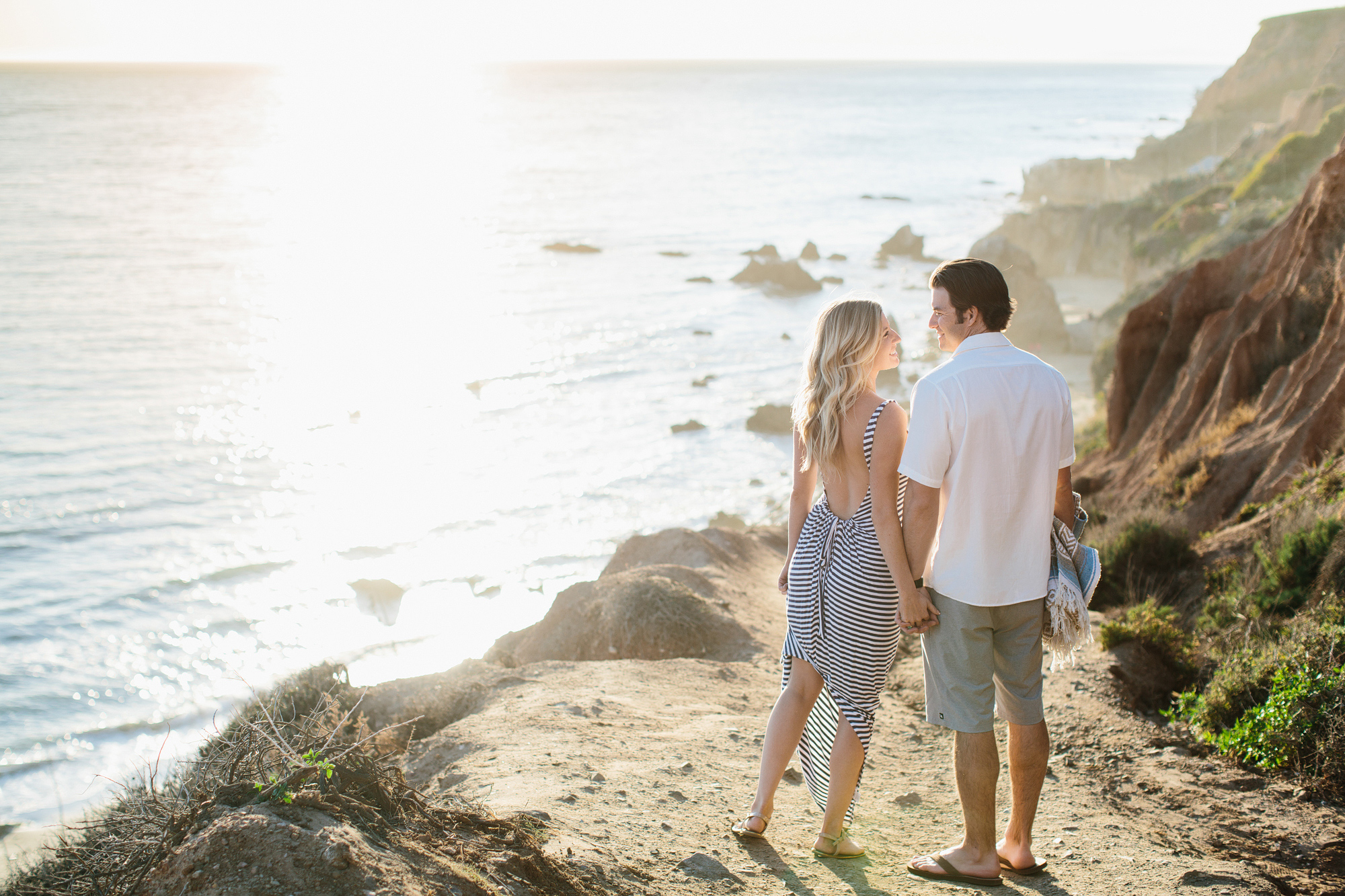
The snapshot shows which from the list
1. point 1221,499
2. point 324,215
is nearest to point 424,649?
point 1221,499

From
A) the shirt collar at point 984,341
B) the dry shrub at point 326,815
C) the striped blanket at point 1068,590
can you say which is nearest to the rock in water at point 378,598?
the dry shrub at point 326,815

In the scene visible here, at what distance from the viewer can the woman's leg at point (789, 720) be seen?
3.55 meters

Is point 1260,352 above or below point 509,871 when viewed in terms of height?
above

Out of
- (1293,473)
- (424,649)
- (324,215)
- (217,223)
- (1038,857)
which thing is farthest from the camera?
(324,215)

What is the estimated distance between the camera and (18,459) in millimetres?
22078

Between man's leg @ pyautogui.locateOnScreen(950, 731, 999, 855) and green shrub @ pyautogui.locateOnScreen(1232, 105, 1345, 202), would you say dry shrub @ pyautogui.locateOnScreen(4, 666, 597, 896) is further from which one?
green shrub @ pyautogui.locateOnScreen(1232, 105, 1345, 202)

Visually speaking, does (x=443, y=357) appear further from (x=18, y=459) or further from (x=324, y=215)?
(x=324, y=215)

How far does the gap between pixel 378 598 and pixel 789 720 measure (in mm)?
14076

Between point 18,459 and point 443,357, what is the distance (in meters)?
13.6

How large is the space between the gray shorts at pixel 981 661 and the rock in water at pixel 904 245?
2003 inches

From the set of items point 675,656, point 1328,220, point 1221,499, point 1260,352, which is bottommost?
point 675,656

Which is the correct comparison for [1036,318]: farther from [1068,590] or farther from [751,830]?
[751,830]

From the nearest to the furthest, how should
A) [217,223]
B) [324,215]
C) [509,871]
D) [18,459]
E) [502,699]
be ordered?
1. [509,871]
2. [502,699]
3. [18,459]
4. [217,223]
5. [324,215]

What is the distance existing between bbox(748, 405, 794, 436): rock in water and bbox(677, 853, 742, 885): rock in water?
21.2 m
